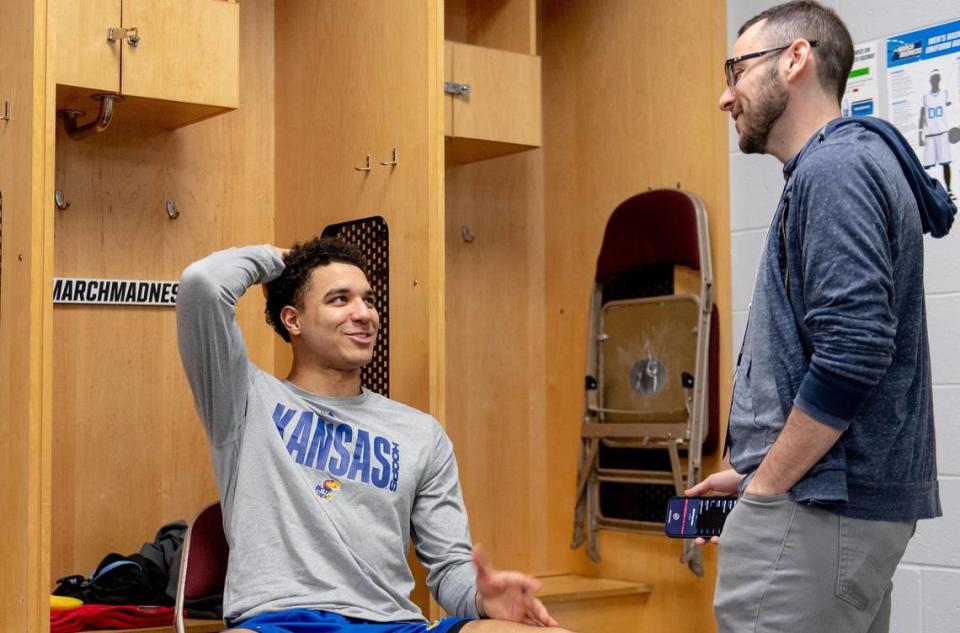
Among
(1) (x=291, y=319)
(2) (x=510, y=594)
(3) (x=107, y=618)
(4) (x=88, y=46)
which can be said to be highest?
(4) (x=88, y=46)

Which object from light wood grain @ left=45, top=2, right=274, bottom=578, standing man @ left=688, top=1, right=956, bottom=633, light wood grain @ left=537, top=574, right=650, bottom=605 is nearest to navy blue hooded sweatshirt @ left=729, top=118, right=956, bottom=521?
standing man @ left=688, top=1, right=956, bottom=633

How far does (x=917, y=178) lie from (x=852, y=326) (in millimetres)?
288

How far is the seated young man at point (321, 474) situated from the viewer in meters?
2.29

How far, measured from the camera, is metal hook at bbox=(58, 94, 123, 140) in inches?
116

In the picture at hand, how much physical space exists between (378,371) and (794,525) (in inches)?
59.0

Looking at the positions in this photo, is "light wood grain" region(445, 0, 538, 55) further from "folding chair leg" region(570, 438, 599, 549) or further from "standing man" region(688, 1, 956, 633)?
"standing man" region(688, 1, 956, 633)

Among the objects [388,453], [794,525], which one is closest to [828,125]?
[794,525]

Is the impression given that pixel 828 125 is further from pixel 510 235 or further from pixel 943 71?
pixel 510 235

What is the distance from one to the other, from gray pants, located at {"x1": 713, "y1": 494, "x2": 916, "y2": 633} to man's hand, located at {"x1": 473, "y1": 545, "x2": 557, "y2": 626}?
0.43m

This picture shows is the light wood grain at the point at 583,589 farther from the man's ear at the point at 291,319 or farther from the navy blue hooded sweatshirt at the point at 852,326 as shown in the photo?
the navy blue hooded sweatshirt at the point at 852,326

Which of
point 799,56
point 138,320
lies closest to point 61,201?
point 138,320

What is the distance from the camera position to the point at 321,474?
243 cm

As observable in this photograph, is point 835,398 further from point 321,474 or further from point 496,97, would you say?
point 496,97

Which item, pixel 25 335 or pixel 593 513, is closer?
pixel 25 335
